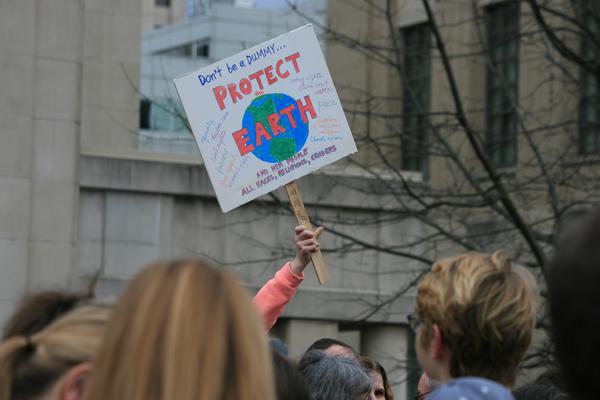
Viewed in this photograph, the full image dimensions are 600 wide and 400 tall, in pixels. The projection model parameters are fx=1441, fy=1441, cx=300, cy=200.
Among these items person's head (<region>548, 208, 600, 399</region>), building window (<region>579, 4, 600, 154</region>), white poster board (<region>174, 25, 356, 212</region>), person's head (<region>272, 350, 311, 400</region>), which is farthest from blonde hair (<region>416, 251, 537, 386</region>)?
building window (<region>579, 4, 600, 154</region>)

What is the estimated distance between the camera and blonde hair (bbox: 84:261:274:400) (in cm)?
245

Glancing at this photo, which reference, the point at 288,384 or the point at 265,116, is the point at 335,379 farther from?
the point at 265,116

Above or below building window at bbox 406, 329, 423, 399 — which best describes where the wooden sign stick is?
above

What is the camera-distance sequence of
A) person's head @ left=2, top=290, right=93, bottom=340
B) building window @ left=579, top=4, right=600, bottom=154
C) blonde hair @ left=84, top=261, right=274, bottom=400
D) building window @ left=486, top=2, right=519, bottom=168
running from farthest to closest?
building window @ left=486, top=2, right=519, bottom=168, building window @ left=579, top=4, right=600, bottom=154, person's head @ left=2, top=290, right=93, bottom=340, blonde hair @ left=84, top=261, right=274, bottom=400

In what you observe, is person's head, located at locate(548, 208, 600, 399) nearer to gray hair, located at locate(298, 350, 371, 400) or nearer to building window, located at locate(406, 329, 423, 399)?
gray hair, located at locate(298, 350, 371, 400)

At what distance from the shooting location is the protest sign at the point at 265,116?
21.5 feet

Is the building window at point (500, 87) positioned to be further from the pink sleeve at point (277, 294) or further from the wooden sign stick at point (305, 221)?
the pink sleeve at point (277, 294)

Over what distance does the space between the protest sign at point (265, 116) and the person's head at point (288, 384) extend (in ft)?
8.27

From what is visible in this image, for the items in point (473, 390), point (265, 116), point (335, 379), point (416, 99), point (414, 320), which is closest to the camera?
point (473, 390)

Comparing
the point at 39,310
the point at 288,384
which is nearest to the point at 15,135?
the point at 288,384

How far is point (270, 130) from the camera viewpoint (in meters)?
6.67

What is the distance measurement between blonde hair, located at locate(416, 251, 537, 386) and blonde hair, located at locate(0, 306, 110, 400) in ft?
2.75

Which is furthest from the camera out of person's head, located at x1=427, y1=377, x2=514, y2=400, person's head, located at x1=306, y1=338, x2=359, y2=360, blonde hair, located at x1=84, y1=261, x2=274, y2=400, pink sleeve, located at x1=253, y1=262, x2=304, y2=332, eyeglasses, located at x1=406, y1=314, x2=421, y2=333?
person's head, located at x1=306, y1=338, x2=359, y2=360

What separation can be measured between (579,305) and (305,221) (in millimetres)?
4122
